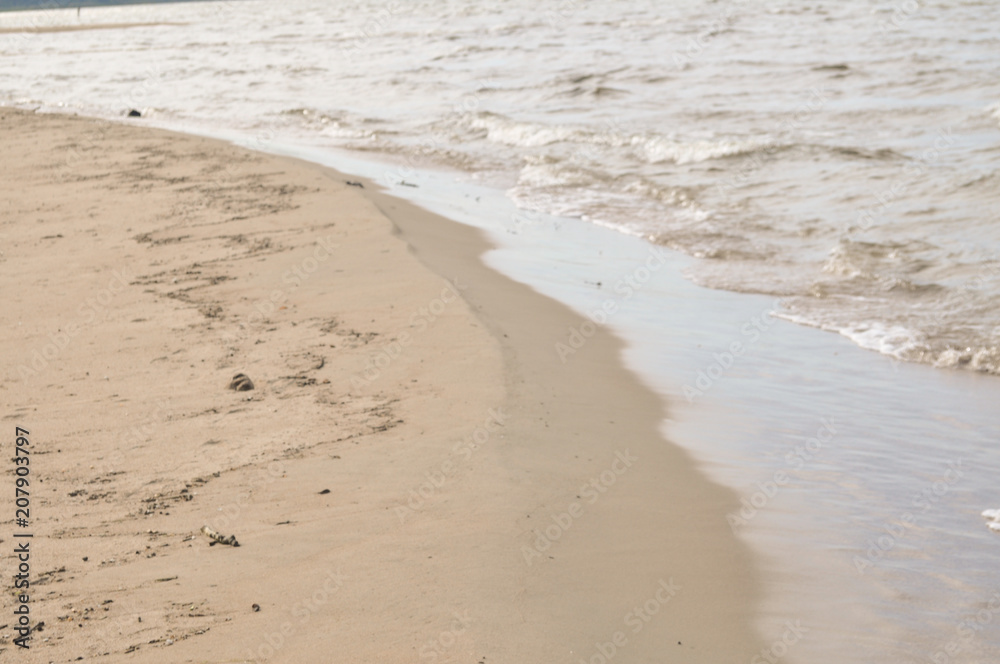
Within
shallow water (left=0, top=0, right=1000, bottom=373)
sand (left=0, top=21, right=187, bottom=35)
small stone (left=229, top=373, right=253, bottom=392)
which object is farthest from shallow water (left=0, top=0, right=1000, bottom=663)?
sand (left=0, top=21, right=187, bottom=35)

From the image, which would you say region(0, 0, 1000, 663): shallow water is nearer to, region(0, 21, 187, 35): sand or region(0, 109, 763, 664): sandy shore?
region(0, 109, 763, 664): sandy shore

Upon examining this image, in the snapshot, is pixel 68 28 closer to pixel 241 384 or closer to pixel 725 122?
pixel 725 122

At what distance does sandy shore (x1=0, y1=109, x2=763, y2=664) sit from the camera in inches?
109

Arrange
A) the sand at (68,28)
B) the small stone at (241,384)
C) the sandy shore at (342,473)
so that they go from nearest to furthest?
the sandy shore at (342,473)
the small stone at (241,384)
the sand at (68,28)

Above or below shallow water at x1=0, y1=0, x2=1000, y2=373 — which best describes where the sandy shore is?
above

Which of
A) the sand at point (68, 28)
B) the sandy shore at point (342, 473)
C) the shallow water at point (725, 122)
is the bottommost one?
the sand at point (68, 28)

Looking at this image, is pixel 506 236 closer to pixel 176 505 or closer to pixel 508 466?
pixel 508 466

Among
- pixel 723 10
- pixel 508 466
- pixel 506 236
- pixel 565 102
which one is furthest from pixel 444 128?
pixel 723 10

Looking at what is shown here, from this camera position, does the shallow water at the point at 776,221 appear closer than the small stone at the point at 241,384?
Yes

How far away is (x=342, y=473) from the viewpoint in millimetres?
3768

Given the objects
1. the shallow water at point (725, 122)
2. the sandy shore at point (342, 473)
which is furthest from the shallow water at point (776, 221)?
the sandy shore at point (342, 473)

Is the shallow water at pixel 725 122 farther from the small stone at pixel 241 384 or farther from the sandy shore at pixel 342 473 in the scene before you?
the small stone at pixel 241 384

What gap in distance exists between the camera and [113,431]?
4.19 metres

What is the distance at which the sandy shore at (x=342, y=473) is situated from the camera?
278 centimetres
